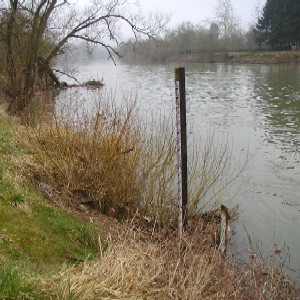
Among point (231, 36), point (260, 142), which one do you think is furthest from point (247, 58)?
point (260, 142)

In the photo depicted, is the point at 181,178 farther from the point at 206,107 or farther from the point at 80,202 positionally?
the point at 206,107

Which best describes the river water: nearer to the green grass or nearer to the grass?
the grass

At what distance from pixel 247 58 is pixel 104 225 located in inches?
2493

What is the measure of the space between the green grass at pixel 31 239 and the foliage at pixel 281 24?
63.8m

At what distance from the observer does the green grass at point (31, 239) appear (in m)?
3.07

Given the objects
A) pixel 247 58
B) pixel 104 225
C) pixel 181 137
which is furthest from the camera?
pixel 247 58

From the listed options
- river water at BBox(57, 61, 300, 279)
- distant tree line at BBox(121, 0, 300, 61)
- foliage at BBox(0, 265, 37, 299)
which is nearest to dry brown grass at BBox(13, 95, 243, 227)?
river water at BBox(57, 61, 300, 279)

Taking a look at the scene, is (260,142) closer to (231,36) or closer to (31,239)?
(31,239)

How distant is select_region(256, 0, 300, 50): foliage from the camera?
63.2 meters

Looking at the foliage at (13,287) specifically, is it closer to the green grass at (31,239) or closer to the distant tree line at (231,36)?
the green grass at (31,239)

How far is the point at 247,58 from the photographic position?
66.0 meters

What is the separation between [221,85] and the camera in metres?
33.8

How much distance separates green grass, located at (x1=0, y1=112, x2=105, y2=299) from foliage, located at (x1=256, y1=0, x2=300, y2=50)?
63833mm

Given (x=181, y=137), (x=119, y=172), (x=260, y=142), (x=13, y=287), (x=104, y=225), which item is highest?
(x=181, y=137)
